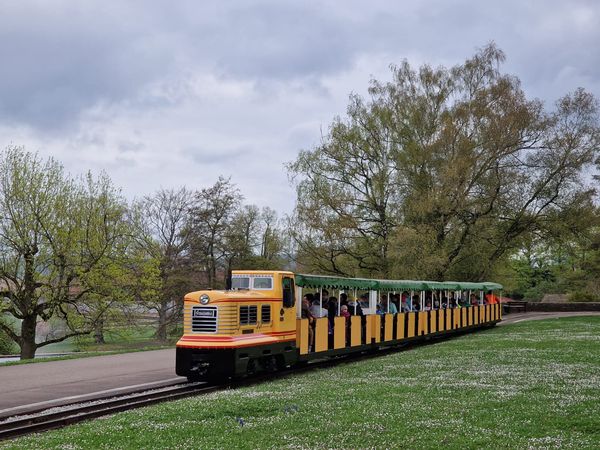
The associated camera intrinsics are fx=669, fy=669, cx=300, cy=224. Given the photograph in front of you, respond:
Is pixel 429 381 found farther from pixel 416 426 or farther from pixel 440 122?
pixel 440 122

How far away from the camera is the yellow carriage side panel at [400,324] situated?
81.2 ft

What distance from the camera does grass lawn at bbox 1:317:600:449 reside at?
9164 millimetres

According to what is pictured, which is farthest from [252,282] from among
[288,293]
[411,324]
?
[411,324]

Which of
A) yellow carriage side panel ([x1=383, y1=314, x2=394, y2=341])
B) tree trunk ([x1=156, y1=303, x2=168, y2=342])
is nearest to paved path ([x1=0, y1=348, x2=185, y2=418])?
yellow carriage side panel ([x1=383, y1=314, x2=394, y2=341])

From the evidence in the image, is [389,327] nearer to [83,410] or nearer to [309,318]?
[309,318]

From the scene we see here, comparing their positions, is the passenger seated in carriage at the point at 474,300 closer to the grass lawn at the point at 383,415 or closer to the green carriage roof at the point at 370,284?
the green carriage roof at the point at 370,284

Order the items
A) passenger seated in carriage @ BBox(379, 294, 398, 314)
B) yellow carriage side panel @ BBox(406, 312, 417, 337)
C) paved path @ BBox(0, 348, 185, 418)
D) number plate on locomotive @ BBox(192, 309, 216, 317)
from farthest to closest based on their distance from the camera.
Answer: yellow carriage side panel @ BBox(406, 312, 417, 337), passenger seated in carriage @ BBox(379, 294, 398, 314), number plate on locomotive @ BBox(192, 309, 216, 317), paved path @ BBox(0, 348, 185, 418)

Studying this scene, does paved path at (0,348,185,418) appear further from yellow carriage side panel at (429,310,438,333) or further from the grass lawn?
yellow carriage side panel at (429,310,438,333)

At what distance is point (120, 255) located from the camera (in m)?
34.4

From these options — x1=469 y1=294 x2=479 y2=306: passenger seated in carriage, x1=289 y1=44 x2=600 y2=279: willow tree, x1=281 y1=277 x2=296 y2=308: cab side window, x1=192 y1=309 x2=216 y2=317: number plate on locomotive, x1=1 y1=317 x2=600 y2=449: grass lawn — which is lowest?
x1=1 y1=317 x2=600 y2=449: grass lawn

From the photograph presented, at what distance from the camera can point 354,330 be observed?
2164 cm

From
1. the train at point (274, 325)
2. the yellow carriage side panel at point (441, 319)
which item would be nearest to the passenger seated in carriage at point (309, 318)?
the train at point (274, 325)

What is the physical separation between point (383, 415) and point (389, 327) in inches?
536

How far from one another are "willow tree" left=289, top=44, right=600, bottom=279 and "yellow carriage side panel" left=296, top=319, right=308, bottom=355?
56.0 ft
